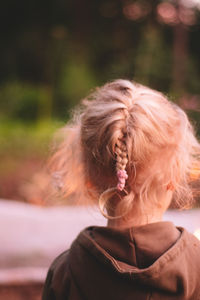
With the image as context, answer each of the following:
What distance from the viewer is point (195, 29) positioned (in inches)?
310

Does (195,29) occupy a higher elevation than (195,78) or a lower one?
higher

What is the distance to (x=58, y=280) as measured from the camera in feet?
3.83

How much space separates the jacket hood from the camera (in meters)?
0.98

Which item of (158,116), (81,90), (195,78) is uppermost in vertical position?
(158,116)

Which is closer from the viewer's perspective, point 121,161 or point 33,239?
point 121,161

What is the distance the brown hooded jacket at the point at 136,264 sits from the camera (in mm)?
984

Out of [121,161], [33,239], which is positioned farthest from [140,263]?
[33,239]

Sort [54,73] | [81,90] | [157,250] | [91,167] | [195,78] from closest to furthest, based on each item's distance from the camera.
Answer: [157,250] < [91,167] < [195,78] < [81,90] < [54,73]

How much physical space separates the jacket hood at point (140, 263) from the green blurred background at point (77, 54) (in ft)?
12.9

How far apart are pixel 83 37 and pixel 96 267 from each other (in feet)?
26.5

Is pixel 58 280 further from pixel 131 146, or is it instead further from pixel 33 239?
pixel 33 239

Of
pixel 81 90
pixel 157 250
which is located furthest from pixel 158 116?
pixel 81 90

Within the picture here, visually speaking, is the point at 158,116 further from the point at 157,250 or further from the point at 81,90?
the point at 81,90

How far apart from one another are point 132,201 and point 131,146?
0.14 metres
